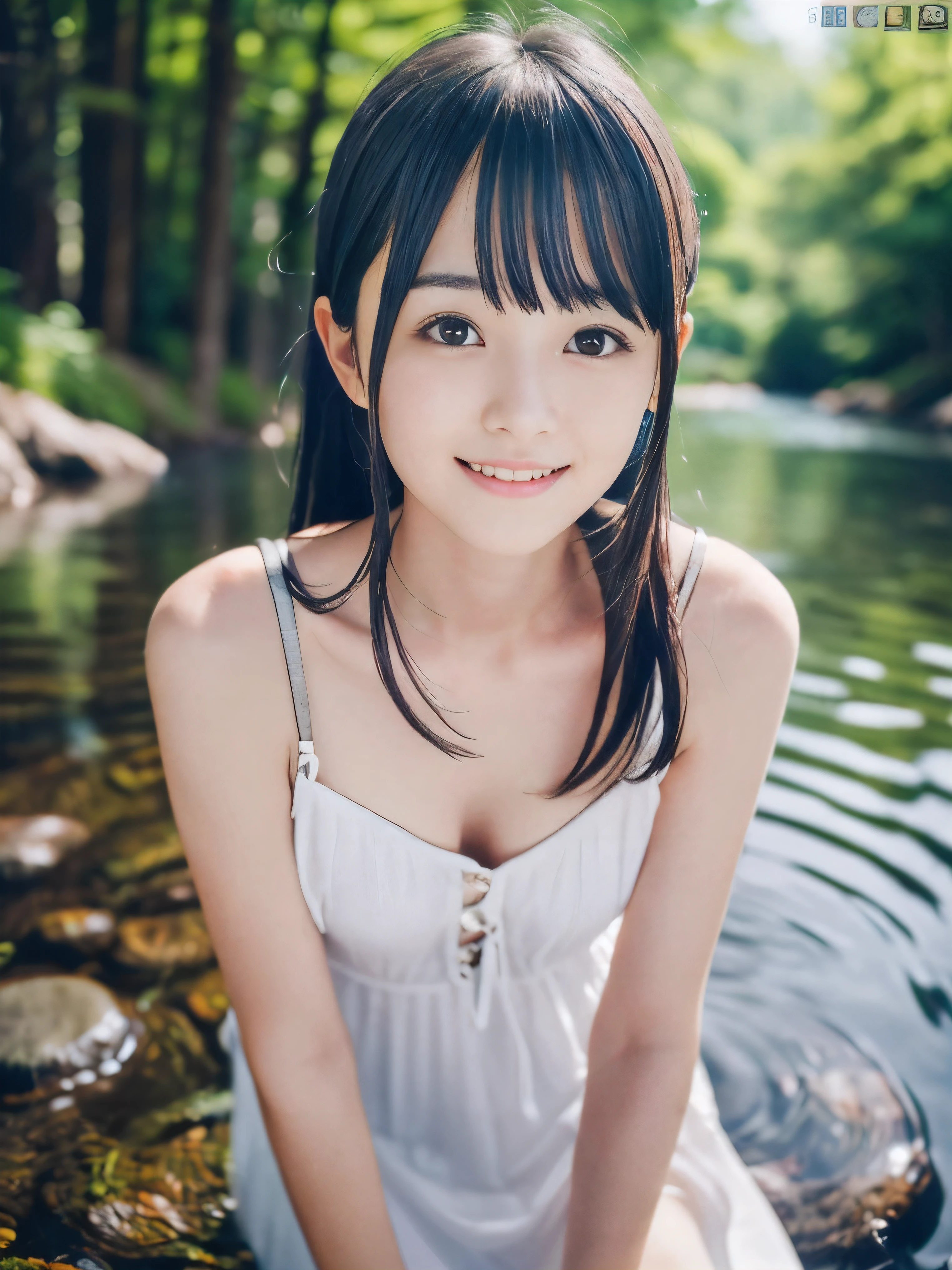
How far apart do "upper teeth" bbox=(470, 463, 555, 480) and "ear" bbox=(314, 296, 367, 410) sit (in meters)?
0.21

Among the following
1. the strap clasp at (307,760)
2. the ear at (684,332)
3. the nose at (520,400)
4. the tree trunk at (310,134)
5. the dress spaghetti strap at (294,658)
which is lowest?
the strap clasp at (307,760)

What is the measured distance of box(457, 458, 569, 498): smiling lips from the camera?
4.35ft

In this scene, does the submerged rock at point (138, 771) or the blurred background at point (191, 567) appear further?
the submerged rock at point (138, 771)

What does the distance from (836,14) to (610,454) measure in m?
0.96

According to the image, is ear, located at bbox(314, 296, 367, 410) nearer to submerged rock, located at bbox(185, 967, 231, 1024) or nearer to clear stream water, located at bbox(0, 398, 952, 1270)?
clear stream water, located at bbox(0, 398, 952, 1270)

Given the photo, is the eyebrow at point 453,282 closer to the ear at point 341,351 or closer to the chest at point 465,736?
the ear at point 341,351

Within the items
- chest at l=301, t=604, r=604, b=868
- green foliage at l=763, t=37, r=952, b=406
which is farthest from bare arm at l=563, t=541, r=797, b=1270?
green foliage at l=763, t=37, r=952, b=406

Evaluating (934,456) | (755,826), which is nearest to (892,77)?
(934,456)

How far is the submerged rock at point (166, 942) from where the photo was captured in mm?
2713

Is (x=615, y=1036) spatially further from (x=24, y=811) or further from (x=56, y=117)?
(x=56, y=117)

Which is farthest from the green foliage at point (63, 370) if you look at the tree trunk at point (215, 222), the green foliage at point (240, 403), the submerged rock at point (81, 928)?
the submerged rock at point (81, 928)
